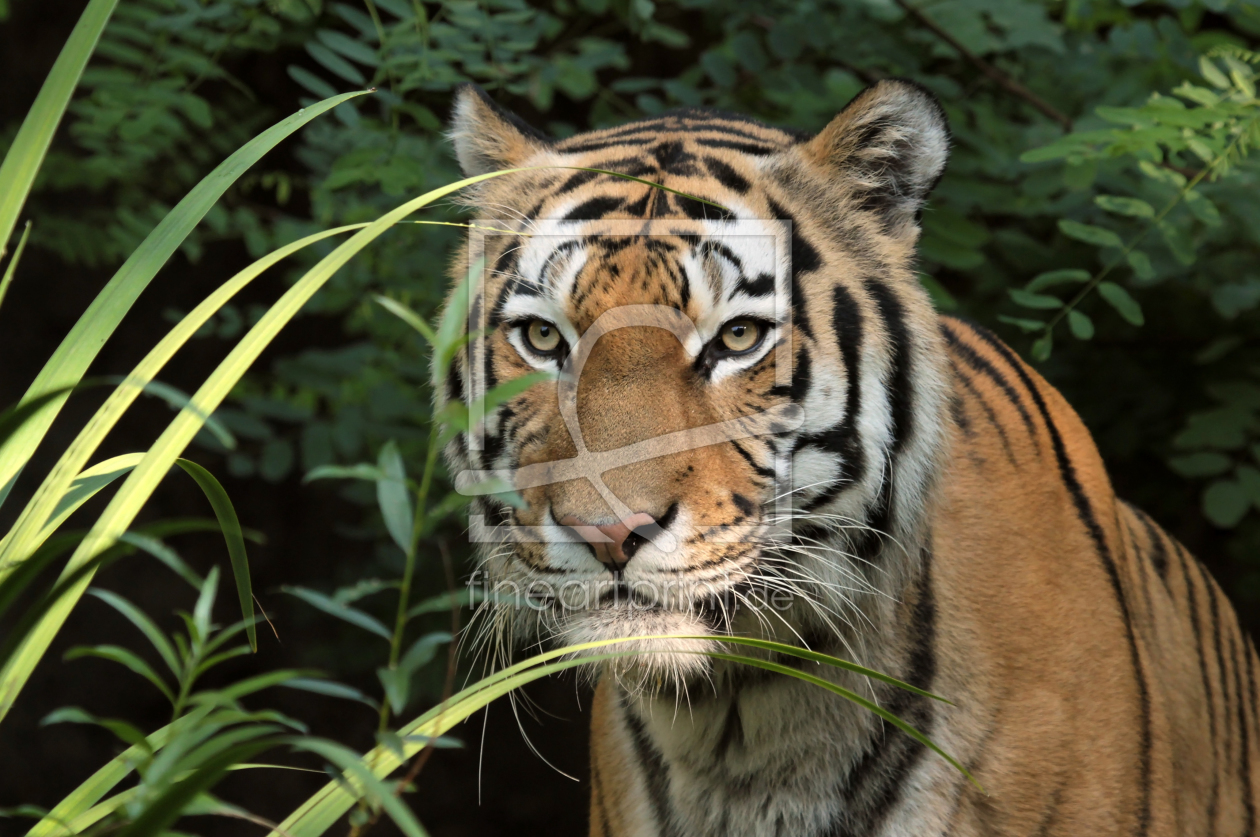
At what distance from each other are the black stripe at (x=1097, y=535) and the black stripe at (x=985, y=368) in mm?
50

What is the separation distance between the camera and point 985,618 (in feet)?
5.15

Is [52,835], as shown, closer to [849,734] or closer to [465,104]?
[849,734]

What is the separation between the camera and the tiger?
137 cm

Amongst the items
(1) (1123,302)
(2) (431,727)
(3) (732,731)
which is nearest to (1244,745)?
(1) (1123,302)

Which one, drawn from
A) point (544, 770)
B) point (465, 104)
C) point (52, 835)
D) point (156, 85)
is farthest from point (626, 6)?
point (544, 770)

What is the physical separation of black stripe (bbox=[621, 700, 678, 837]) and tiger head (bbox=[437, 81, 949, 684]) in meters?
0.22

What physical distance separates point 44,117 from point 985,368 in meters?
1.49

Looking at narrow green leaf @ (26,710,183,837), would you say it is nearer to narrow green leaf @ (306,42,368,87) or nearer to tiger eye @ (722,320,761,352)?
tiger eye @ (722,320,761,352)

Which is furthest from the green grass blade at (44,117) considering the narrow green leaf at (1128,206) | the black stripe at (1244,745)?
the black stripe at (1244,745)

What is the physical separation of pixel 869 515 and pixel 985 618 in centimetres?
25

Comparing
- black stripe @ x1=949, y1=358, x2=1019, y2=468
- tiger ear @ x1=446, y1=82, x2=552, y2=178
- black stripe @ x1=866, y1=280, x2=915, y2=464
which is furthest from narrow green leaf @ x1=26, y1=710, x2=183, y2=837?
black stripe @ x1=949, y1=358, x2=1019, y2=468

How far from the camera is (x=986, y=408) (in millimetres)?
1817

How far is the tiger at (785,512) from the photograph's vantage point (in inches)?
54.1

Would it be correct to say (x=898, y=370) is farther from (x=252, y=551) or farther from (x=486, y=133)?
(x=252, y=551)
